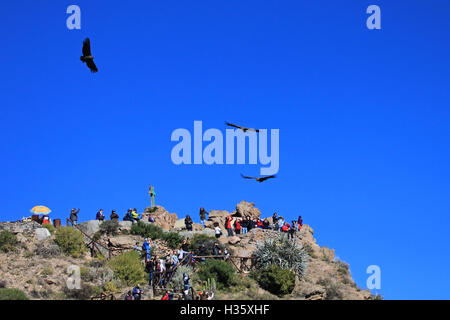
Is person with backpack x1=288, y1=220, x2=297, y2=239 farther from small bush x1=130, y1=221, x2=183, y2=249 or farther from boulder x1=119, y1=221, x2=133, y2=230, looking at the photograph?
boulder x1=119, y1=221, x2=133, y2=230

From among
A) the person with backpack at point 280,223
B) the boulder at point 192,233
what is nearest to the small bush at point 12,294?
the boulder at point 192,233

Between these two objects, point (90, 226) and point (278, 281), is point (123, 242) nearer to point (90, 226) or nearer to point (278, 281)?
point (90, 226)

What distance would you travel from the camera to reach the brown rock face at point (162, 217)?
48.6 meters

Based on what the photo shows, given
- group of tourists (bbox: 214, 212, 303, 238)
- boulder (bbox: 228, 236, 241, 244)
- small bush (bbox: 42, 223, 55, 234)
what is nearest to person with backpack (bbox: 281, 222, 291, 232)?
group of tourists (bbox: 214, 212, 303, 238)

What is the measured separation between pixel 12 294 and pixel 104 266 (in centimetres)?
651

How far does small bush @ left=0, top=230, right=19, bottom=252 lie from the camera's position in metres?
40.5

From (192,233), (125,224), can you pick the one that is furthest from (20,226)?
(192,233)

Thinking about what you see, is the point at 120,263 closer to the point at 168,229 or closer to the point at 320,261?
the point at 168,229

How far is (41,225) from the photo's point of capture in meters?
44.2

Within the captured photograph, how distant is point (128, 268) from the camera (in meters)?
38.2
